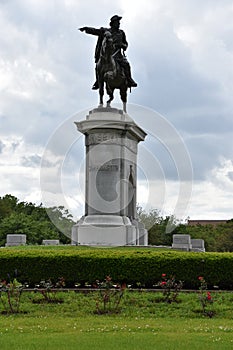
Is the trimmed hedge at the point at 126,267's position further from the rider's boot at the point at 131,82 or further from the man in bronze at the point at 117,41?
the man in bronze at the point at 117,41

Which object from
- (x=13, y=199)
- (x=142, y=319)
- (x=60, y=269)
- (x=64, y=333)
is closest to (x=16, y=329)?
(x=64, y=333)

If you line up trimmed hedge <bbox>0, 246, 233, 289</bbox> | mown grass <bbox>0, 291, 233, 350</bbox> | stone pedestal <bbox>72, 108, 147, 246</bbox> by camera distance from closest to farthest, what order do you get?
mown grass <bbox>0, 291, 233, 350</bbox> < trimmed hedge <bbox>0, 246, 233, 289</bbox> < stone pedestal <bbox>72, 108, 147, 246</bbox>

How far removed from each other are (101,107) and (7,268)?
401 inches

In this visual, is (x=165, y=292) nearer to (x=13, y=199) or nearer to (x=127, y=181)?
(x=127, y=181)

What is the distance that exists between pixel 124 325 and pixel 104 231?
43.1ft

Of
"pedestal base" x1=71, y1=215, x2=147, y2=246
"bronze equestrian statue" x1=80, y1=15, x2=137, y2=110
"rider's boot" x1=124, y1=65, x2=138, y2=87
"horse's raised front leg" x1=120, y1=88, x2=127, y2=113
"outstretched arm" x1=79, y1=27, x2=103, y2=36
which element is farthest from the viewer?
"horse's raised front leg" x1=120, y1=88, x2=127, y2=113

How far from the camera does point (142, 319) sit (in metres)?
13.9

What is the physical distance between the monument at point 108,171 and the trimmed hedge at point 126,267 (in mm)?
6740

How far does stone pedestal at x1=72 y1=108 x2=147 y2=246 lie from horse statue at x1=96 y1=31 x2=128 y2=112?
1.35 meters

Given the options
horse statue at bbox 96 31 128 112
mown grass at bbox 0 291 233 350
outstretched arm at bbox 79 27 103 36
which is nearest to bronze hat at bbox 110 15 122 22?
outstretched arm at bbox 79 27 103 36

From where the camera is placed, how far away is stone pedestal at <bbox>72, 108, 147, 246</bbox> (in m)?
25.9

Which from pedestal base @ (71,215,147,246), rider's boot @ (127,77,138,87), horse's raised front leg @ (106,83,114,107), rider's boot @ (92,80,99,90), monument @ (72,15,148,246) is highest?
rider's boot @ (127,77,138,87)

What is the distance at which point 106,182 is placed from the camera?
2650 cm

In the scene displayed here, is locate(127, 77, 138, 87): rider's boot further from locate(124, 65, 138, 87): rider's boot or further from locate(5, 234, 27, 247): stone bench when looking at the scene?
locate(5, 234, 27, 247): stone bench
